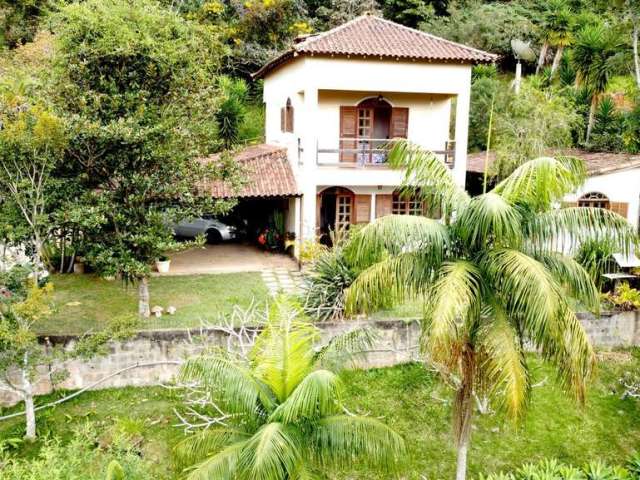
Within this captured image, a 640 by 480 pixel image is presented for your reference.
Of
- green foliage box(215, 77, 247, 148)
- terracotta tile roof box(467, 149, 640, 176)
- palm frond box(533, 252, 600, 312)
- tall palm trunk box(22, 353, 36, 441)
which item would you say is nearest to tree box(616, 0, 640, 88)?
terracotta tile roof box(467, 149, 640, 176)

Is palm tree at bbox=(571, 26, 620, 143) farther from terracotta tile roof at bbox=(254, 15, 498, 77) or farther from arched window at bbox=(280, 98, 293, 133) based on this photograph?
arched window at bbox=(280, 98, 293, 133)

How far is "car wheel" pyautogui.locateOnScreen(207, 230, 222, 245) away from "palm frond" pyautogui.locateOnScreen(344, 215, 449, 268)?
1570 cm

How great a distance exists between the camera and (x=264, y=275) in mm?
18938

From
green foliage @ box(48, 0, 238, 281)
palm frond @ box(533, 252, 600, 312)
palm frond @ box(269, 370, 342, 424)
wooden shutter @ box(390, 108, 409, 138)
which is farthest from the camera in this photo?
wooden shutter @ box(390, 108, 409, 138)

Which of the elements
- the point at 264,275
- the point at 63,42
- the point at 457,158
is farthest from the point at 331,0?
the point at 63,42

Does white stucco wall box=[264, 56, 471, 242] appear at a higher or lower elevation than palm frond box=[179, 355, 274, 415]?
higher

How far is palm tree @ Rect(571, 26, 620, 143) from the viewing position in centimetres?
2419

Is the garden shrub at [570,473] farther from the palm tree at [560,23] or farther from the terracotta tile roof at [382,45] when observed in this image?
the palm tree at [560,23]

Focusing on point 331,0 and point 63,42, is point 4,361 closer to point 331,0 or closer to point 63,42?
point 63,42

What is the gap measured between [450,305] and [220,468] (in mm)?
3637

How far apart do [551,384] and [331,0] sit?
1182 inches

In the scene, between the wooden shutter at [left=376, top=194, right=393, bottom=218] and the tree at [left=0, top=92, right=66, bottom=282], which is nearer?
the tree at [left=0, top=92, right=66, bottom=282]

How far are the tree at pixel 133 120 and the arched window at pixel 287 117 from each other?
25.9ft

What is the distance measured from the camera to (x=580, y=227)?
28.7 ft
